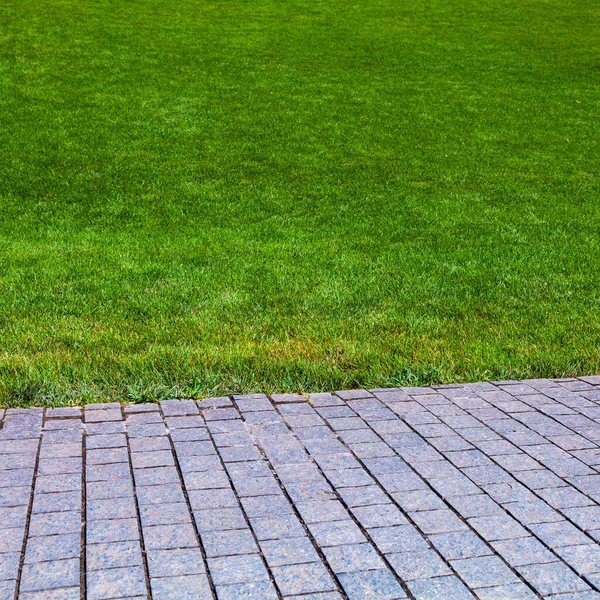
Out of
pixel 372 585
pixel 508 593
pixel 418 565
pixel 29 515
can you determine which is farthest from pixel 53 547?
pixel 508 593

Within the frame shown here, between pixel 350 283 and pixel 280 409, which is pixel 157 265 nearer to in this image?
pixel 350 283

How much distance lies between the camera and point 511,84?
1694cm

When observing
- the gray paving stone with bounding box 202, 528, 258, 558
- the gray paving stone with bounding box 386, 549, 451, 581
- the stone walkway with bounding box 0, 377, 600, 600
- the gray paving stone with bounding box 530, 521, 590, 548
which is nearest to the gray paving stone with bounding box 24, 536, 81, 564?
the stone walkway with bounding box 0, 377, 600, 600

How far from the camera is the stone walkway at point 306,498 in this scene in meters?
2.70

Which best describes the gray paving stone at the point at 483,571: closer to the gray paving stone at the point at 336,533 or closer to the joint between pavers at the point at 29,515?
the gray paving stone at the point at 336,533

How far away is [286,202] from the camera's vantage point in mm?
9977

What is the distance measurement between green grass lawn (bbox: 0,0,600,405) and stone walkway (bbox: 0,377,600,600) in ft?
1.65

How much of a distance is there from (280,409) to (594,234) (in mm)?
5961

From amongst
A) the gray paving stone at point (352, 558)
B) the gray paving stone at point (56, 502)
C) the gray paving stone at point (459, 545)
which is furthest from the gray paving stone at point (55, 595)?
the gray paving stone at point (459, 545)

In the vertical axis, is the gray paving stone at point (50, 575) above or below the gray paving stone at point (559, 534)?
above

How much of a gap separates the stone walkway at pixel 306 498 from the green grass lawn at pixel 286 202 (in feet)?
1.65

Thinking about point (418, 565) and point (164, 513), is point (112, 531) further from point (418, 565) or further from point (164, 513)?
point (418, 565)

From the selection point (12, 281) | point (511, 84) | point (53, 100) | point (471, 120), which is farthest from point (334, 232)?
point (511, 84)

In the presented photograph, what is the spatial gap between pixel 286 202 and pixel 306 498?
23.1 ft
